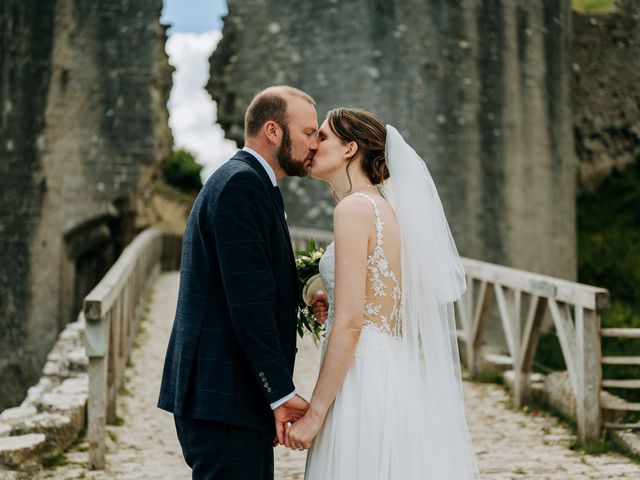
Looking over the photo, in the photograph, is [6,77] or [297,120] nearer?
[297,120]

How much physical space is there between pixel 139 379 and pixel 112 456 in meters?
2.26

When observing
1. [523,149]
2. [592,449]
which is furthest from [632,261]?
[592,449]

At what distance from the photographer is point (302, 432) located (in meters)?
2.79

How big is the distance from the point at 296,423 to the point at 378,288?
59 cm

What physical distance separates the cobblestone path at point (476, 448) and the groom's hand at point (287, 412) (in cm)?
182

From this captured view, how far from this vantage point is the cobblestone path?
4547mm

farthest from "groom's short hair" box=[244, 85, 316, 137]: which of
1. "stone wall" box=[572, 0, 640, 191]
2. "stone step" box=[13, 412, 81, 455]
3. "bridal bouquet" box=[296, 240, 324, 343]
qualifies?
"stone wall" box=[572, 0, 640, 191]

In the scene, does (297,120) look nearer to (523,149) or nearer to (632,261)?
(523,149)

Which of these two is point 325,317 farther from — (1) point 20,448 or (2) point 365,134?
(1) point 20,448

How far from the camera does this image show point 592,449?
5023 mm

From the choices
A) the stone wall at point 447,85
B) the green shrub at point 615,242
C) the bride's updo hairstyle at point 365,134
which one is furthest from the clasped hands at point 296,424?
the stone wall at point 447,85

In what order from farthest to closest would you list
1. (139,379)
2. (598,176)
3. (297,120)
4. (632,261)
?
(598,176) → (632,261) → (139,379) → (297,120)

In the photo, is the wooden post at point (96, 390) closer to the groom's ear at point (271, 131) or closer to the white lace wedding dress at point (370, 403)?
the white lace wedding dress at point (370, 403)

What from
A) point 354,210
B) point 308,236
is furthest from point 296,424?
point 308,236
